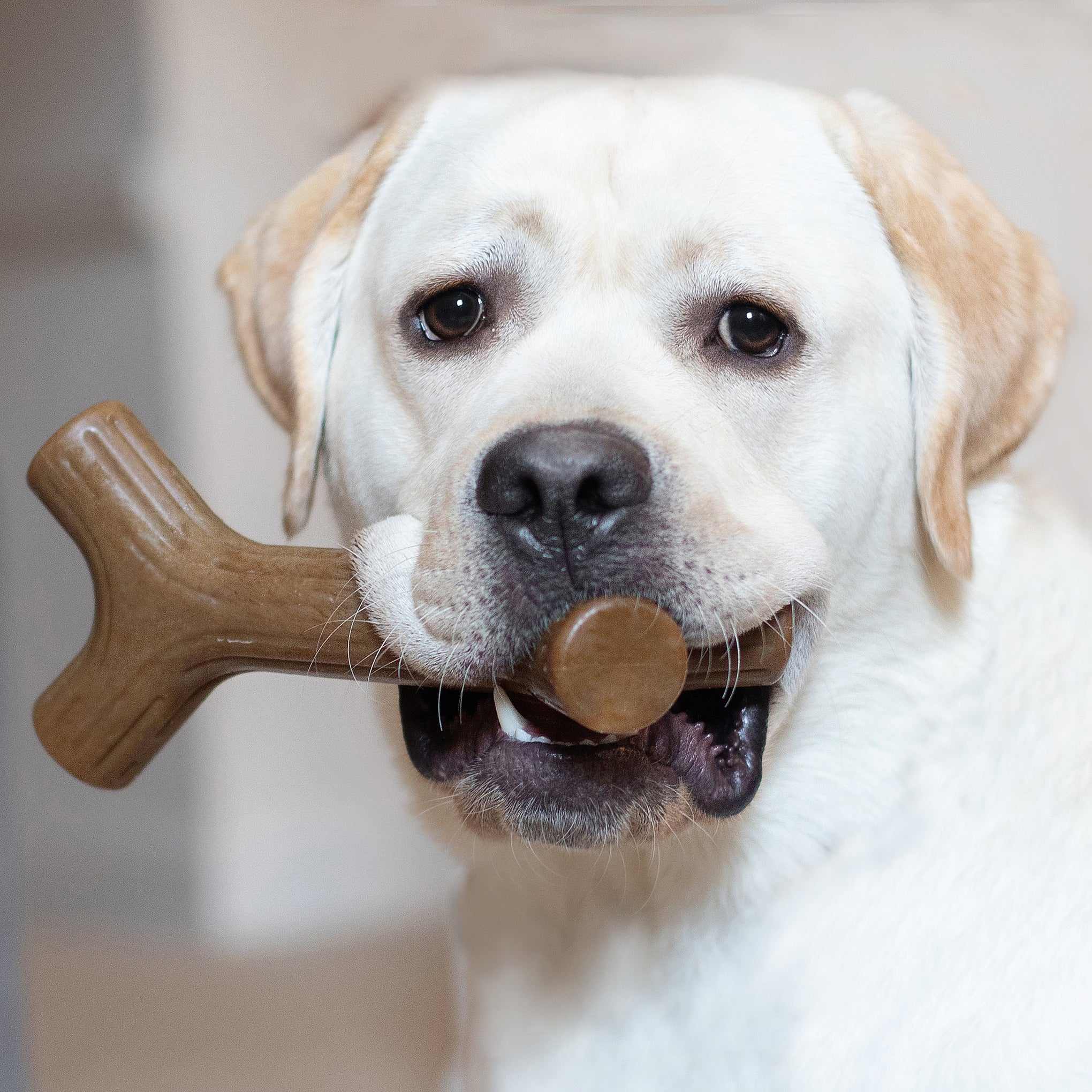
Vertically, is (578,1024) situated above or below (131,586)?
below

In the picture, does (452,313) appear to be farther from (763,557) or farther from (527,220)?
(763,557)

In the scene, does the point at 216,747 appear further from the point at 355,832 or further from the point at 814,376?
the point at 814,376

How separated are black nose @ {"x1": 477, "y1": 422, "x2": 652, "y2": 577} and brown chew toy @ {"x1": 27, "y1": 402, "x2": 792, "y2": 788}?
0.34 feet

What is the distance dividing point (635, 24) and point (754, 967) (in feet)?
6.19

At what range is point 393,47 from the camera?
2.46 m

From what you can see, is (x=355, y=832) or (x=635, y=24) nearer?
(x=635, y=24)

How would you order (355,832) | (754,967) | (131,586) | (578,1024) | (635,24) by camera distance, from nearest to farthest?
1. (131,586)
2. (754,967)
3. (578,1024)
4. (635,24)
5. (355,832)

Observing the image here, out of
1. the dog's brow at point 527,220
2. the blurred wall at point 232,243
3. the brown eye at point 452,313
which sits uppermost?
the dog's brow at point 527,220

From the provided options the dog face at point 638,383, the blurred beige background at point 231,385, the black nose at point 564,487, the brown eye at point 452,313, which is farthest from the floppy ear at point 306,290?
the blurred beige background at point 231,385

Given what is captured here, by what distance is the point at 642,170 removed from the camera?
118cm

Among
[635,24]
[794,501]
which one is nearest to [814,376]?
[794,501]

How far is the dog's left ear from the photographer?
1.21 m

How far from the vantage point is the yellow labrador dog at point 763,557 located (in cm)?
108

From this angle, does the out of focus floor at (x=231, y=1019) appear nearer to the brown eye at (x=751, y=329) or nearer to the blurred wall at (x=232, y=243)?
the blurred wall at (x=232, y=243)
